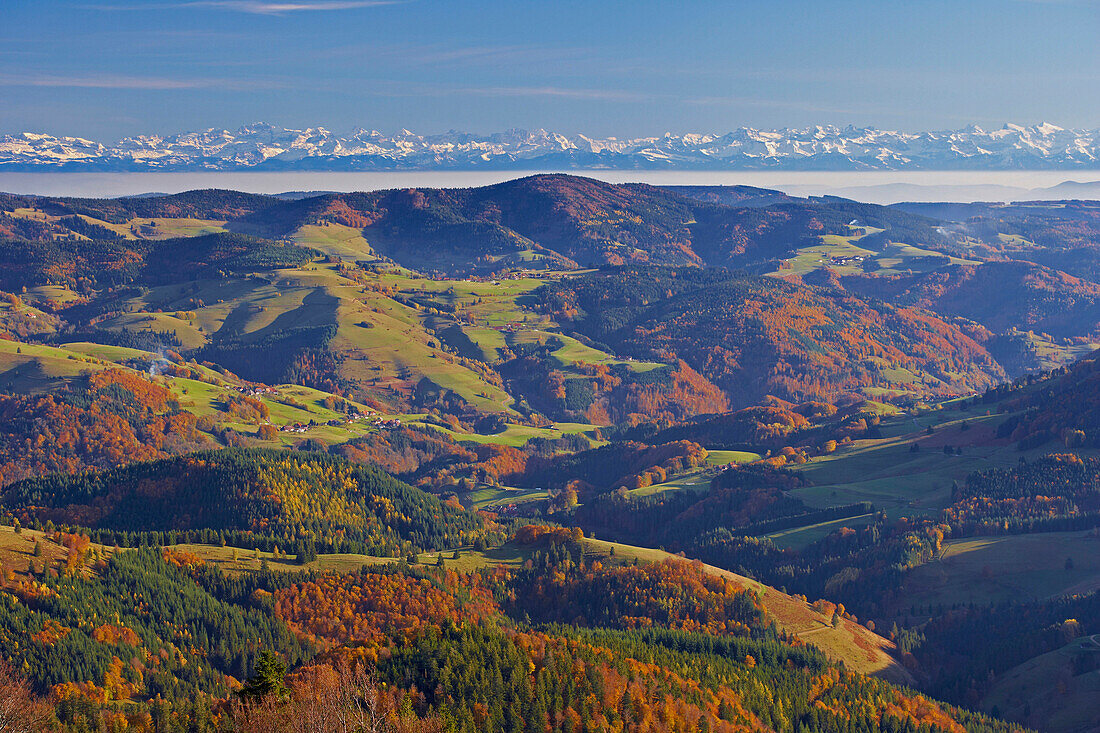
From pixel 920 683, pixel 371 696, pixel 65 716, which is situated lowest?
pixel 920 683

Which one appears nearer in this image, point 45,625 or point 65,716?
point 65,716

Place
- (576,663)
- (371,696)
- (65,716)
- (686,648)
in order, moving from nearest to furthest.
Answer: (371,696)
(65,716)
(576,663)
(686,648)

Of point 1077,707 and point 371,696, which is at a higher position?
point 371,696

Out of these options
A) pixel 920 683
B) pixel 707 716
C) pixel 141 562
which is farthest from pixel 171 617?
pixel 920 683

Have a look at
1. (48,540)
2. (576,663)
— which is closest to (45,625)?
(48,540)

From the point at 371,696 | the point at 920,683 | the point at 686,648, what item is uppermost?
the point at 371,696

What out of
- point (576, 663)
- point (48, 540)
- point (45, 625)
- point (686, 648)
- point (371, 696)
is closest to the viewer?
point (371, 696)

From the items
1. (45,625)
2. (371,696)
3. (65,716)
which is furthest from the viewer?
(45,625)

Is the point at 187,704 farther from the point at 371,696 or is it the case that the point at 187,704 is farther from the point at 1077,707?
the point at 1077,707

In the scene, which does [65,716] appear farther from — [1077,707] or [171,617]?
[1077,707]
